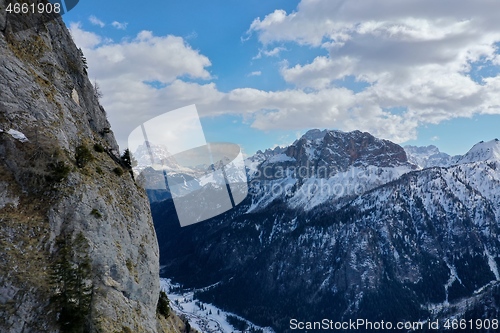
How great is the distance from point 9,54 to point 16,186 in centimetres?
1227

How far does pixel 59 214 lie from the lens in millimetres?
28125

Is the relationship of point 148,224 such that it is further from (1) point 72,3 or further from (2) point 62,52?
(1) point 72,3

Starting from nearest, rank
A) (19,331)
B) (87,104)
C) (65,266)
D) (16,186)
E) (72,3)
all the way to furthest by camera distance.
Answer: (19,331) < (65,266) < (16,186) < (72,3) < (87,104)

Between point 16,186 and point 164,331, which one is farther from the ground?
point 16,186

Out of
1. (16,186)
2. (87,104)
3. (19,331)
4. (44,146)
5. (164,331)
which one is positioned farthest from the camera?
(87,104)

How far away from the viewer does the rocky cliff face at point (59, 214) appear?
2425cm

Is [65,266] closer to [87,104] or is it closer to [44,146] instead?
[44,146]

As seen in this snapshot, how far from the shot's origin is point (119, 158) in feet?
139

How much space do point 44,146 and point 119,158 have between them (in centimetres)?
1223

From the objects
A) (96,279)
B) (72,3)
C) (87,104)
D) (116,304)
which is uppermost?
(72,3)

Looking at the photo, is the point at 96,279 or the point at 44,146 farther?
the point at 44,146

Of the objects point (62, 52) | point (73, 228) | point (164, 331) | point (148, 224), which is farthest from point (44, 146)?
point (164, 331)

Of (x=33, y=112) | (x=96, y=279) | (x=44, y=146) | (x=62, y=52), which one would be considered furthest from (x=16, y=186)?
(x=62, y=52)

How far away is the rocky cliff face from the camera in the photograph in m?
24.2
